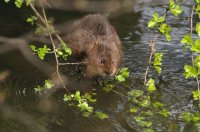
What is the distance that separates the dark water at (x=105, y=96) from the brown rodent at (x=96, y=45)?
0.84ft

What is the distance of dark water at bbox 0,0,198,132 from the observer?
5.11 metres

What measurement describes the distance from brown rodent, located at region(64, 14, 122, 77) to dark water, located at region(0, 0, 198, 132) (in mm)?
257

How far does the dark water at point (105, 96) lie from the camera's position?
511 centimetres

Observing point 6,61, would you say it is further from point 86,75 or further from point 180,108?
point 180,108

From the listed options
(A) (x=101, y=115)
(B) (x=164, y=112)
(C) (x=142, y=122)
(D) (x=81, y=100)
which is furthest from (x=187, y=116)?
(D) (x=81, y=100)

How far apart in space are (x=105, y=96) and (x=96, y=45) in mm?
682

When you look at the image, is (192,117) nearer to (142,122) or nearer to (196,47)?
(142,122)

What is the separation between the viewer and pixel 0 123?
17.0 ft

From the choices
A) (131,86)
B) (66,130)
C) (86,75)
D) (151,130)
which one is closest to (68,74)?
(86,75)

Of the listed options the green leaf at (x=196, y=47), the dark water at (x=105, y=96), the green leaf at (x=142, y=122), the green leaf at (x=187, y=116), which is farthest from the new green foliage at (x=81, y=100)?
the green leaf at (x=196, y=47)

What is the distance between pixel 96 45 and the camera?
20.1ft

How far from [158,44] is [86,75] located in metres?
1.58

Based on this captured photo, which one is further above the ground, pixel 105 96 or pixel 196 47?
pixel 196 47

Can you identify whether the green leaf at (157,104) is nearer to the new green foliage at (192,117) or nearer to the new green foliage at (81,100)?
the new green foliage at (192,117)
